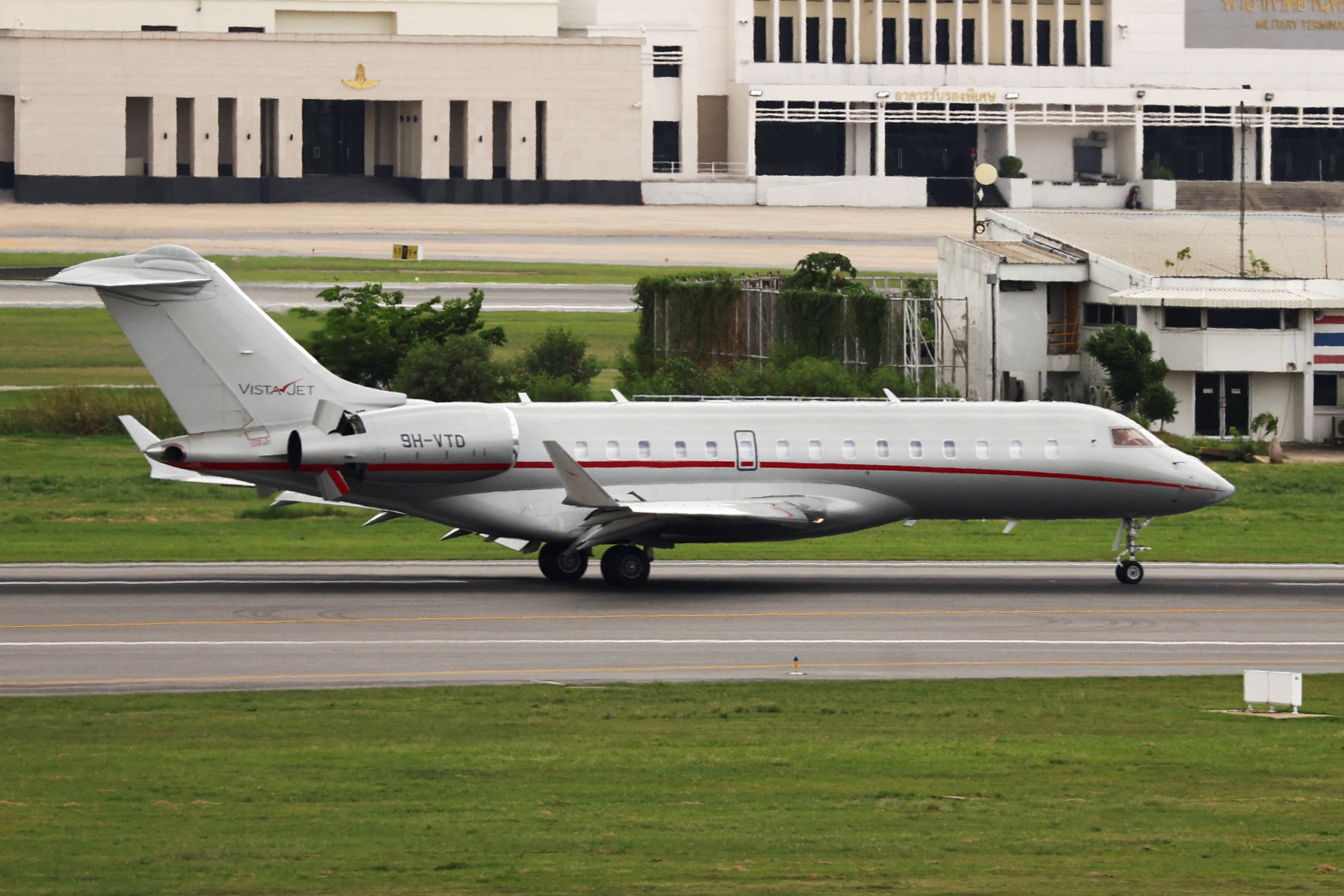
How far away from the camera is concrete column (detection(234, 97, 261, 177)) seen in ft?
417

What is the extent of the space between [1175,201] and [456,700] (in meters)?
123

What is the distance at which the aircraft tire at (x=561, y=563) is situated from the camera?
37500 mm

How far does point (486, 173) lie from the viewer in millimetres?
133375

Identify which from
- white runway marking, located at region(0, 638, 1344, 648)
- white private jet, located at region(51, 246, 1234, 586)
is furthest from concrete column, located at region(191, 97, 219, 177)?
white runway marking, located at region(0, 638, 1344, 648)

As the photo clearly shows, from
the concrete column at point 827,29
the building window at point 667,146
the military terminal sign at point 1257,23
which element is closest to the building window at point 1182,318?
the building window at point 667,146

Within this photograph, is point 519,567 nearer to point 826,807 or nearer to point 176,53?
point 826,807

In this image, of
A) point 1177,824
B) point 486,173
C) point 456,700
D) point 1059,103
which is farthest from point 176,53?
point 1177,824

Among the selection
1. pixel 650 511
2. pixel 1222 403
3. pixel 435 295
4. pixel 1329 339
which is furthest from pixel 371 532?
pixel 435 295

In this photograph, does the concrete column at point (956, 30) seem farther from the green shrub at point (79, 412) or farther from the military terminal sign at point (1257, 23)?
the green shrub at point (79, 412)

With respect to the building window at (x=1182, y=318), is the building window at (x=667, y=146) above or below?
above

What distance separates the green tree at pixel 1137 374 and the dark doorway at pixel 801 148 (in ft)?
277

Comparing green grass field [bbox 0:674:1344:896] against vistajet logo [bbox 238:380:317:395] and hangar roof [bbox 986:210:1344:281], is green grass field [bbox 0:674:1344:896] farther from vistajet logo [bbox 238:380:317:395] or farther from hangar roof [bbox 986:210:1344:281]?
hangar roof [bbox 986:210:1344:281]

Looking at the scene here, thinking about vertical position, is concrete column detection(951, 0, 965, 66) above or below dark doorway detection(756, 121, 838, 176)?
above

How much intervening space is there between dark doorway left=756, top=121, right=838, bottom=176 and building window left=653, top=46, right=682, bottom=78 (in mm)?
7743
